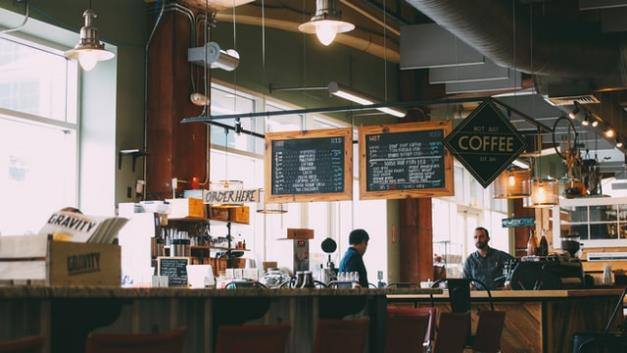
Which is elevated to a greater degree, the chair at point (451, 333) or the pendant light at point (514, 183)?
the pendant light at point (514, 183)

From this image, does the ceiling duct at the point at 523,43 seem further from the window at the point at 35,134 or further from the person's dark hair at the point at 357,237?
the window at the point at 35,134

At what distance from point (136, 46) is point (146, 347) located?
7215 millimetres

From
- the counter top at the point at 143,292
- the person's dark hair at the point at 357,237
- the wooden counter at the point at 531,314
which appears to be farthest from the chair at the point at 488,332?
the person's dark hair at the point at 357,237

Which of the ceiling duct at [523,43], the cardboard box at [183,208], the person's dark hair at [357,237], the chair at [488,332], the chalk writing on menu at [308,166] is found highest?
the ceiling duct at [523,43]

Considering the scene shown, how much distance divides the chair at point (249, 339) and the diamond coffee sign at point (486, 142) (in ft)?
14.5

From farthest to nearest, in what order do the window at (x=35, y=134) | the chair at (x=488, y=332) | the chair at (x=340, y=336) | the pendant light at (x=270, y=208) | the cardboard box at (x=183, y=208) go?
the pendant light at (x=270, y=208) → the cardboard box at (x=183, y=208) → the window at (x=35, y=134) → the chair at (x=488, y=332) → the chair at (x=340, y=336)

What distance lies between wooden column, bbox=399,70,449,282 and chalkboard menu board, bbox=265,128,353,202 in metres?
5.75

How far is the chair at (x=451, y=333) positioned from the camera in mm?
5523

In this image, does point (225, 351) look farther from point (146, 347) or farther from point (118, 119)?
point (118, 119)

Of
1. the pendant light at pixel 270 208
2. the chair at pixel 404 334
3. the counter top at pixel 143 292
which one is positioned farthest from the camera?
the pendant light at pixel 270 208

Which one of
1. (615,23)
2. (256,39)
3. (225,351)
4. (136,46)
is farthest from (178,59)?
(225,351)

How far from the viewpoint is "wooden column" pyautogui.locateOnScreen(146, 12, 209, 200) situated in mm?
9883

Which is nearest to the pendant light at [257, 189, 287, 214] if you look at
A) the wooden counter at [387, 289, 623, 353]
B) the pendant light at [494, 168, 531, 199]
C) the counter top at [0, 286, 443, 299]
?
the pendant light at [494, 168, 531, 199]

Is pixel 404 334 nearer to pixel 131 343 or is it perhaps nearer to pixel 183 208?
pixel 131 343
